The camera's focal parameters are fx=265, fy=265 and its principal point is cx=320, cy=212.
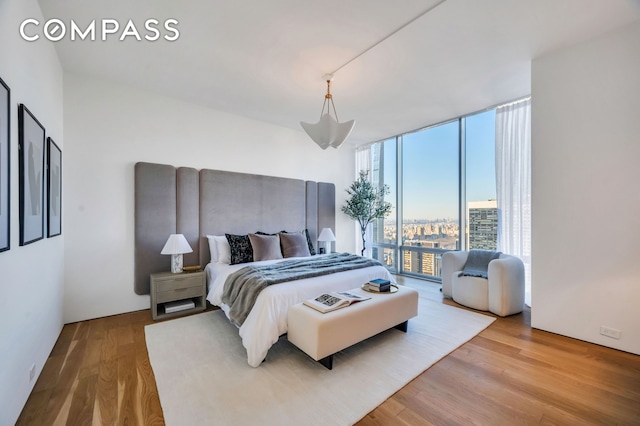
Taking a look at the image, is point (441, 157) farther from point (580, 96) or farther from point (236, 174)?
point (236, 174)

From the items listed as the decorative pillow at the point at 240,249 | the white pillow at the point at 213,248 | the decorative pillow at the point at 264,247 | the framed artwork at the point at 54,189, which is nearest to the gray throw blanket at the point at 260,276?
the decorative pillow at the point at 264,247

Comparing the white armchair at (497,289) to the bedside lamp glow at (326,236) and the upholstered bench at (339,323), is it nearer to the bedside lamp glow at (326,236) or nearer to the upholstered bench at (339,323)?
the upholstered bench at (339,323)

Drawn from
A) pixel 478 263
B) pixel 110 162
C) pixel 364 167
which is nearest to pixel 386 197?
pixel 364 167

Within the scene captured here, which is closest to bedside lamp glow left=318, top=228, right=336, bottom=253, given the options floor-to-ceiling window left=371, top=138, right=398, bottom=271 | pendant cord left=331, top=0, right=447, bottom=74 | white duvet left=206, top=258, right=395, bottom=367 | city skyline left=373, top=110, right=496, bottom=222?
floor-to-ceiling window left=371, top=138, right=398, bottom=271

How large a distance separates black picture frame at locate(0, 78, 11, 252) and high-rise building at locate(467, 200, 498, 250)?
523 cm

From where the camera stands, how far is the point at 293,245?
4352mm

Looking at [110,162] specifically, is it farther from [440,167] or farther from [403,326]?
[440,167]

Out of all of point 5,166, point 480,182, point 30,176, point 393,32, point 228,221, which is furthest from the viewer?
point 480,182

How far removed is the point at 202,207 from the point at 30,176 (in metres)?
2.11

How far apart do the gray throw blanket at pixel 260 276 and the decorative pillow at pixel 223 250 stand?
80 cm

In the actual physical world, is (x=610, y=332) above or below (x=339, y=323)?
below

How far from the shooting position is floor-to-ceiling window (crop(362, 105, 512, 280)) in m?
→ 4.37

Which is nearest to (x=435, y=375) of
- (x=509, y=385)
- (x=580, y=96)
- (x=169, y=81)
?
(x=509, y=385)

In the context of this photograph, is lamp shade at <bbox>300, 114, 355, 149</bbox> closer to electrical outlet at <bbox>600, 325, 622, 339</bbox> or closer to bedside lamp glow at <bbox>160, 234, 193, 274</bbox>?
bedside lamp glow at <bbox>160, 234, 193, 274</bbox>
